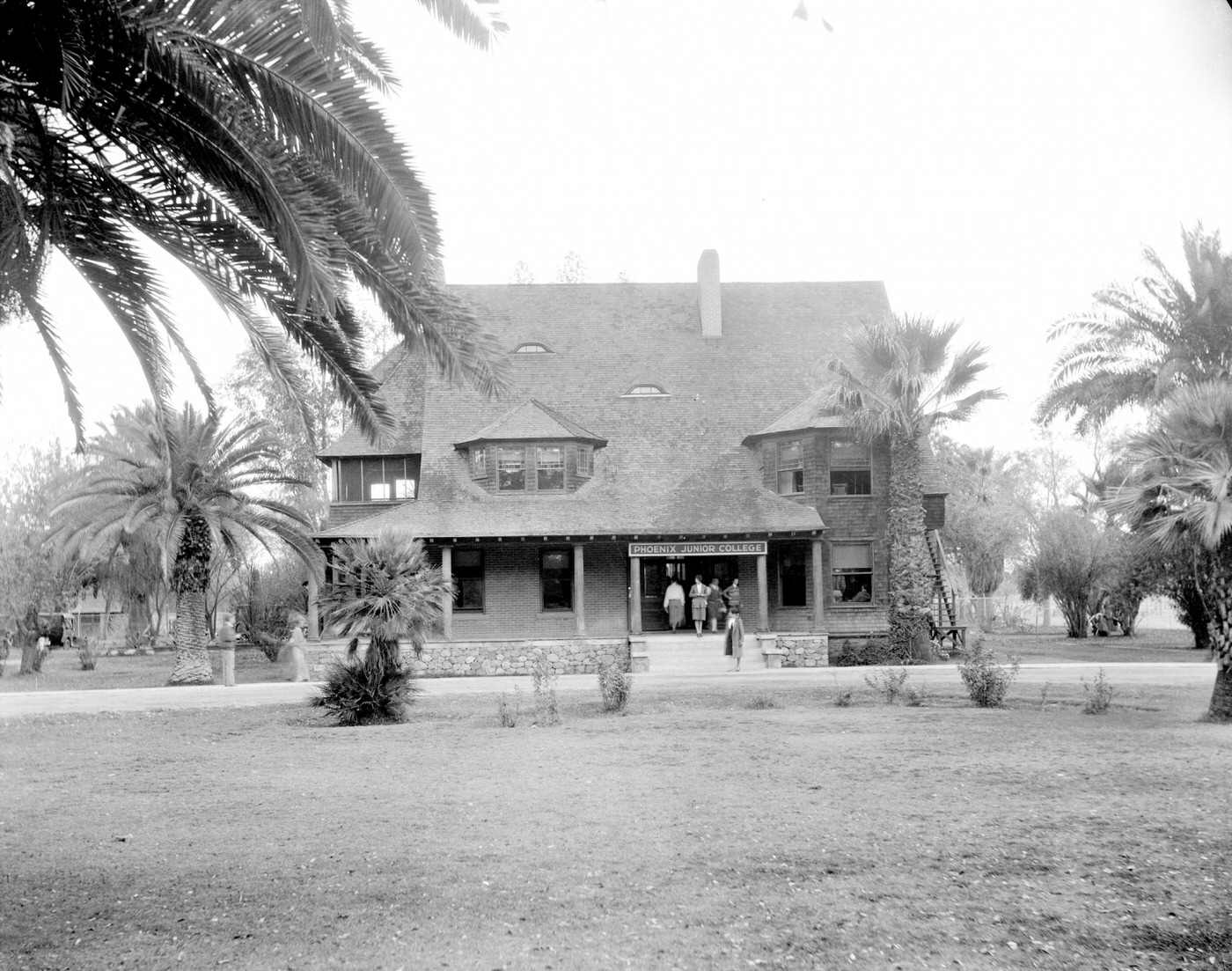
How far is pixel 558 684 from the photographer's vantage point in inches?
907

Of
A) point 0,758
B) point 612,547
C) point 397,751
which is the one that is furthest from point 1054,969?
point 612,547

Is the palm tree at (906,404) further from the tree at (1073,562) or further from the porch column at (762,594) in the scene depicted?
the tree at (1073,562)

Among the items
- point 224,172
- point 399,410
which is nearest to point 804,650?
point 399,410

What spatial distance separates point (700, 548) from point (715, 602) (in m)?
1.75

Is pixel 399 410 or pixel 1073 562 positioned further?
pixel 1073 562

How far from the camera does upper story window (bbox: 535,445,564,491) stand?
30.1 meters

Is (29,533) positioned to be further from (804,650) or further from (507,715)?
(804,650)

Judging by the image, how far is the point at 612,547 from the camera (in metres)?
30.2

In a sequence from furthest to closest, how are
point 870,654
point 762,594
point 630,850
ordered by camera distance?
point 762,594 → point 870,654 → point 630,850

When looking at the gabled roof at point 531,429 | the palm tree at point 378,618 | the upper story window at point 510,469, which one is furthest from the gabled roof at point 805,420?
the palm tree at point 378,618

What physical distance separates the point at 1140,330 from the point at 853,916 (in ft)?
44.4

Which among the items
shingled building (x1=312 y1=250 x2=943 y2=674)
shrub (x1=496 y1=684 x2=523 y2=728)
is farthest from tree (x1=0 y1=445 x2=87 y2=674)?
shrub (x1=496 y1=684 x2=523 y2=728)

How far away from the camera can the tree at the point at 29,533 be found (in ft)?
76.8

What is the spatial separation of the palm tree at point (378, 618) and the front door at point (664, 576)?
1450cm
